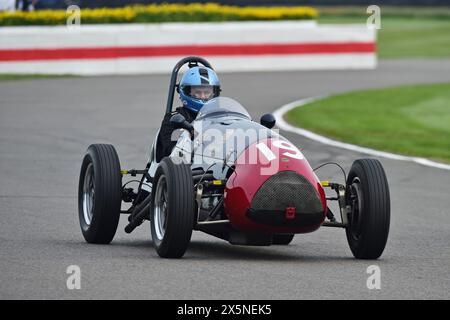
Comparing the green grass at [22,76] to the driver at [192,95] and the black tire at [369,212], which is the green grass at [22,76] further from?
the black tire at [369,212]

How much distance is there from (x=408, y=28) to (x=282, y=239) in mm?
40559

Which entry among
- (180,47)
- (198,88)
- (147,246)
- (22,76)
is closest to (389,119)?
(180,47)

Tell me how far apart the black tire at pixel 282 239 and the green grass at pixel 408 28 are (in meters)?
27.9

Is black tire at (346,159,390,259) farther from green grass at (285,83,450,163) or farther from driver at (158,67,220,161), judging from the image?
green grass at (285,83,450,163)

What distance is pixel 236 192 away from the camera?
8.90 meters

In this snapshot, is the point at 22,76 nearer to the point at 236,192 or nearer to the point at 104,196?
the point at 104,196

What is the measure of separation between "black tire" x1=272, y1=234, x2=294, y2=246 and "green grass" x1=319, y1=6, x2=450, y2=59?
1098 inches

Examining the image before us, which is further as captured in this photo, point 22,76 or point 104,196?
point 22,76

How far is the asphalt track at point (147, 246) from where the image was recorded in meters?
7.88

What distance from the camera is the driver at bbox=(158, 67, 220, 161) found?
10.4m
